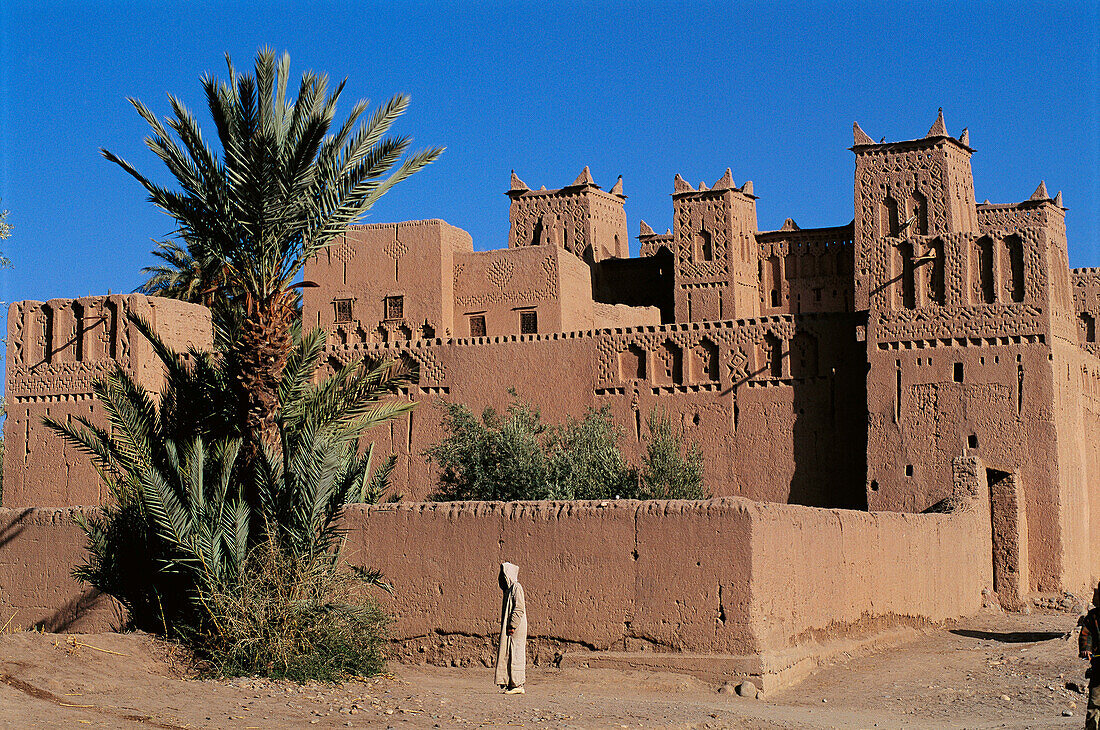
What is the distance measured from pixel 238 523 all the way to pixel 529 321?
14995 millimetres

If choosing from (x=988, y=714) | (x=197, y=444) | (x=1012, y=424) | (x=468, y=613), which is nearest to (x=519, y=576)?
(x=468, y=613)

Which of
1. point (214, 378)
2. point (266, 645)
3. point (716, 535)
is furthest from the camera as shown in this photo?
point (214, 378)

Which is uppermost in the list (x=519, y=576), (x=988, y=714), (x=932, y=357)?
(x=932, y=357)

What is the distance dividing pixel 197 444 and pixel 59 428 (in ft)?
6.11

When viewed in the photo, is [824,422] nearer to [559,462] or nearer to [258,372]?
[559,462]

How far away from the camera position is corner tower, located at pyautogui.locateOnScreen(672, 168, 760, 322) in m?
30.7

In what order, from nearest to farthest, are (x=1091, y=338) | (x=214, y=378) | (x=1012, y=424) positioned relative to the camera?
(x=214, y=378), (x=1012, y=424), (x=1091, y=338)

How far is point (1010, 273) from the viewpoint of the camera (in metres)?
22.8

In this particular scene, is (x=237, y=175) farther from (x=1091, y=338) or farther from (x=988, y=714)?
(x=1091, y=338)

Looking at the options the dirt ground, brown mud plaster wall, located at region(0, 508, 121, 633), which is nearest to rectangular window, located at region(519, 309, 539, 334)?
brown mud plaster wall, located at region(0, 508, 121, 633)

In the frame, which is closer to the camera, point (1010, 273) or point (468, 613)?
point (468, 613)

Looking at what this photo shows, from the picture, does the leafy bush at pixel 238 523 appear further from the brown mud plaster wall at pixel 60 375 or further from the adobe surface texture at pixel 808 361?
the brown mud plaster wall at pixel 60 375

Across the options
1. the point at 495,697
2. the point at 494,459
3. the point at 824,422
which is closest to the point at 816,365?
the point at 824,422

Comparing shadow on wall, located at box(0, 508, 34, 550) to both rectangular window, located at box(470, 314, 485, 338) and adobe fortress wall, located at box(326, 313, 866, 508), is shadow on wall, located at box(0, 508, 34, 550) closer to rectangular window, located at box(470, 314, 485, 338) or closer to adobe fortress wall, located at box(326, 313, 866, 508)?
adobe fortress wall, located at box(326, 313, 866, 508)
